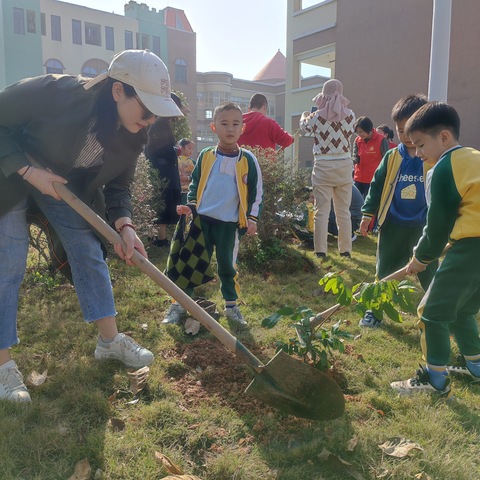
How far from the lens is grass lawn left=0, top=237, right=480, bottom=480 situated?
1972mm

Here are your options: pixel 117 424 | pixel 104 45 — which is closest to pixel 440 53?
pixel 117 424

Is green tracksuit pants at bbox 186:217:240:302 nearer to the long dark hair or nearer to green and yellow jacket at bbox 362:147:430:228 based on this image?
green and yellow jacket at bbox 362:147:430:228

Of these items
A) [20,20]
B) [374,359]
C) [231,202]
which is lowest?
[374,359]

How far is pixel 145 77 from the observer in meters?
2.26

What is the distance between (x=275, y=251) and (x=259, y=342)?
2127 millimetres

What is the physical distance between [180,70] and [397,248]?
39.7 metres

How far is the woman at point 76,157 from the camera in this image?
2289 millimetres

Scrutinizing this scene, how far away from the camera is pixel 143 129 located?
2639 millimetres

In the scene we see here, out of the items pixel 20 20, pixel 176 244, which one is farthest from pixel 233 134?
pixel 20 20

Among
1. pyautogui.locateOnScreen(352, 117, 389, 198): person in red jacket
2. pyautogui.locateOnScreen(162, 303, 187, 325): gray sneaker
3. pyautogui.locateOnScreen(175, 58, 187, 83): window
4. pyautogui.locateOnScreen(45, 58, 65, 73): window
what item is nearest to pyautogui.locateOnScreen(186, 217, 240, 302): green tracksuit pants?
pyautogui.locateOnScreen(162, 303, 187, 325): gray sneaker

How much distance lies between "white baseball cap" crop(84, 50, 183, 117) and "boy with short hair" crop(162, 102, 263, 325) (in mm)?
1373

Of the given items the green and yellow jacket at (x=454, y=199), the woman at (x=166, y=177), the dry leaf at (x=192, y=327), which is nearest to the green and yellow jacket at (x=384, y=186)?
the green and yellow jacket at (x=454, y=199)

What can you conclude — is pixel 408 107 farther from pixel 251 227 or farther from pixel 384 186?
pixel 251 227

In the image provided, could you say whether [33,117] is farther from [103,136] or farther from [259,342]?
[259,342]
